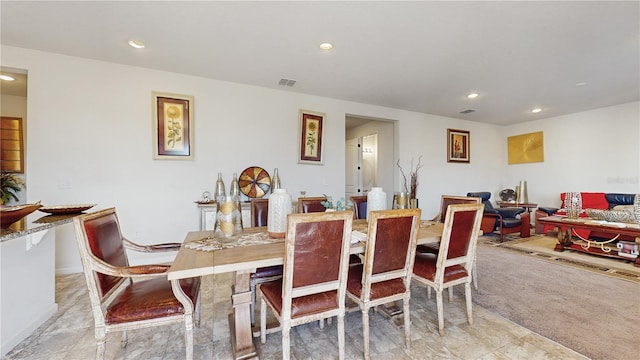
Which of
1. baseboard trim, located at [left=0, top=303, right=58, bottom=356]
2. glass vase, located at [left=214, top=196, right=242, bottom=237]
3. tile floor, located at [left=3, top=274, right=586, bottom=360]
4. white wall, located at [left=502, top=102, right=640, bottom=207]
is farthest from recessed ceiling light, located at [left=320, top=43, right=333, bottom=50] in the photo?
white wall, located at [left=502, top=102, right=640, bottom=207]

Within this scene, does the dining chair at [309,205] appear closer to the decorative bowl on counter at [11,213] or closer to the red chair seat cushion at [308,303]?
the red chair seat cushion at [308,303]

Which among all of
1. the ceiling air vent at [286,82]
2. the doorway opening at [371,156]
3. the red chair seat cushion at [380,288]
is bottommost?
the red chair seat cushion at [380,288]

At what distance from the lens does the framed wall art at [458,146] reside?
598cm

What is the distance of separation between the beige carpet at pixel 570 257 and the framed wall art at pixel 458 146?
80.6 inches

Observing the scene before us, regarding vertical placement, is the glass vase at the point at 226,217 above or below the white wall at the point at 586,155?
below

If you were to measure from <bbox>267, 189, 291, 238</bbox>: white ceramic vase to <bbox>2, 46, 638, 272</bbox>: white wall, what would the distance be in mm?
2191

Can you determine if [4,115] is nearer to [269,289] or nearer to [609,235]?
[269,289]

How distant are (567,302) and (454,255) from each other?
1402 mm

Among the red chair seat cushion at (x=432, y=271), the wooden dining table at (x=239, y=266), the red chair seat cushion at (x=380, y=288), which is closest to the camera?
the wooden dining table at (x=239, y=266)

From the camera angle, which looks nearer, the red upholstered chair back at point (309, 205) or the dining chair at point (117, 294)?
the dining chair at point (117, 294)

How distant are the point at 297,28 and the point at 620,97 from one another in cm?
589

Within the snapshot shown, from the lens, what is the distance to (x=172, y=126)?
3459 millimetres

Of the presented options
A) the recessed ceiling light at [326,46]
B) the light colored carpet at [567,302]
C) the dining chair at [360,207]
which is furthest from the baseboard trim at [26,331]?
the light colored carpet at [567,302]

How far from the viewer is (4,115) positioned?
3.96 meters
